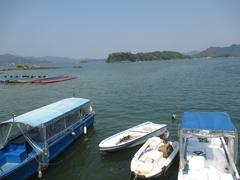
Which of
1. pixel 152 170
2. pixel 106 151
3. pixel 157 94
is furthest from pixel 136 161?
pixel 157 94

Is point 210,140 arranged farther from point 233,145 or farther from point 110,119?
point 110,119

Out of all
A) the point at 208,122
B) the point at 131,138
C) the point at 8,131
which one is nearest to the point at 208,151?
the point at 208,122

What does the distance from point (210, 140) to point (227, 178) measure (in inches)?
189

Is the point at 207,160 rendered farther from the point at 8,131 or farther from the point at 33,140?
the point at 8,131

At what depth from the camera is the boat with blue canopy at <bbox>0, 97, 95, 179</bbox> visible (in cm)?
1565

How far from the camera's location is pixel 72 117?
22.2 metres

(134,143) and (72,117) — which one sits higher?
(72,117)

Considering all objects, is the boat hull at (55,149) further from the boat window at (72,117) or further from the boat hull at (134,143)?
the boat hull at (134,143)

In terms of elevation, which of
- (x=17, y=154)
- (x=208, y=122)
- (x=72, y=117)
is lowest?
(x=17, y=154)

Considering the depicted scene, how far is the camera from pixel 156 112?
3212 centimetres

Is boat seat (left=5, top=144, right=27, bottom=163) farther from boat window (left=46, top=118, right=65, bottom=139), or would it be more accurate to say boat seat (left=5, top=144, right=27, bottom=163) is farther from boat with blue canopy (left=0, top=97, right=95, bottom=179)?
boat window (left=46, top=118, right=65, bottom=139)

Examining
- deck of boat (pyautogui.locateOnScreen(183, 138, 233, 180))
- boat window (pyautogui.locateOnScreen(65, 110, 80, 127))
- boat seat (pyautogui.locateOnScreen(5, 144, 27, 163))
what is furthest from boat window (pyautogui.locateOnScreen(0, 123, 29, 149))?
deck of boat (pyautogui.locateOnScreen(183, 138, 233, 180))

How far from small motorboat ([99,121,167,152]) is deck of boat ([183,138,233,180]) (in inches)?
171

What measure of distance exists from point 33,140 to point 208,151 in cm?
1196
